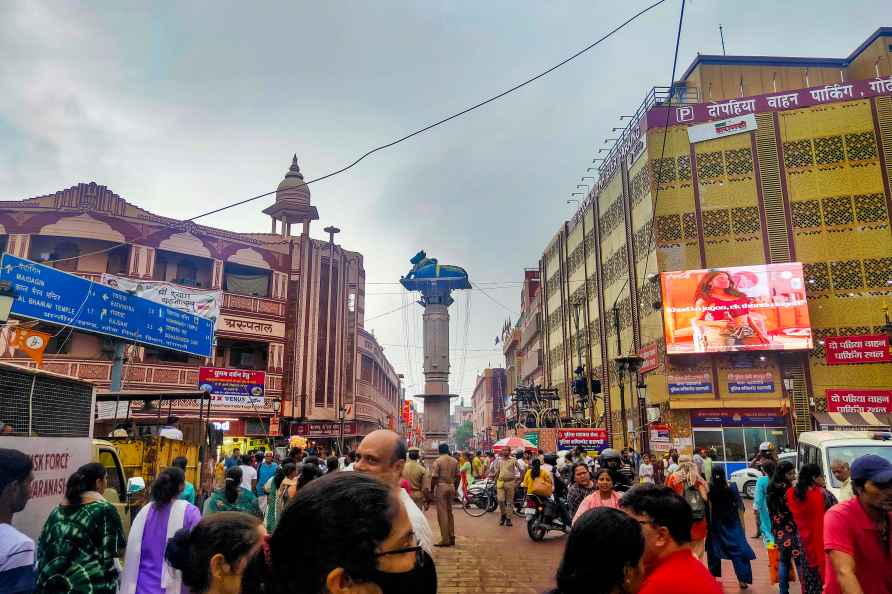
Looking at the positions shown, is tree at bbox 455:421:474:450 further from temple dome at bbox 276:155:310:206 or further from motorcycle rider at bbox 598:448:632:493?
motorcycle rider at bbox 598:448:632:493

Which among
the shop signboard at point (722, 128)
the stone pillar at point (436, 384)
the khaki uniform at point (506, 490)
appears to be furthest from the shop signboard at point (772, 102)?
the khaki uniform at point (506, 490)

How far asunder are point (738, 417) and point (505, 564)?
21277mm

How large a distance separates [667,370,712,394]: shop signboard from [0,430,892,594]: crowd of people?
71.0ft

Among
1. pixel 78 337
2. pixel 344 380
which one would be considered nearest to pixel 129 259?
pixel 78 337

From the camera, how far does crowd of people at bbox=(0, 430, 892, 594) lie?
1369mm

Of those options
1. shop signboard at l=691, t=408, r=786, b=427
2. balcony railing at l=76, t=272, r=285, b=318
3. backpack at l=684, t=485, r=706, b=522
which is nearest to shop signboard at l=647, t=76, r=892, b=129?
shop signboard at l=691, t=408, r=786, b=427

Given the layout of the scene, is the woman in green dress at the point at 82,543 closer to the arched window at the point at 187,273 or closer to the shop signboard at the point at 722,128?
the arched window at the point at 187,273

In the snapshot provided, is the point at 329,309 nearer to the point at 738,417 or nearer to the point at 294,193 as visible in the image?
the point at 294,193

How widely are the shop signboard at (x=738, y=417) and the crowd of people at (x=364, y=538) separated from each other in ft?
71.5

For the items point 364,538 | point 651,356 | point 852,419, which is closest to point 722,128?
point 651,356

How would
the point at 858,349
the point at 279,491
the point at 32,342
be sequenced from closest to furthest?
the point at 279,491 → the point at 32,342 → the point at 858,349

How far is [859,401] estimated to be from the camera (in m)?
25.4

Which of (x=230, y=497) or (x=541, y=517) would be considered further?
(x=541, y=517)

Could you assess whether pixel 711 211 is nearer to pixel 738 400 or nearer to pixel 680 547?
pixel 738 400
